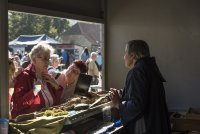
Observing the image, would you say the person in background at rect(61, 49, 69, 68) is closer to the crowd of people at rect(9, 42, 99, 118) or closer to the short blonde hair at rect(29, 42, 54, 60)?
the crowd of people at rect(9, 42, 99, 118)

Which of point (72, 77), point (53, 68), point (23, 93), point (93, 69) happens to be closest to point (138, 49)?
point (72, 77)

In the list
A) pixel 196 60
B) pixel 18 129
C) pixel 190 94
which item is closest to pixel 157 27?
pixel 196 60

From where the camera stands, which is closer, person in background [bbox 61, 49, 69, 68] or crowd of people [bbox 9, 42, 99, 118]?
crowd of people [bbox 9, 42, 99, 118]

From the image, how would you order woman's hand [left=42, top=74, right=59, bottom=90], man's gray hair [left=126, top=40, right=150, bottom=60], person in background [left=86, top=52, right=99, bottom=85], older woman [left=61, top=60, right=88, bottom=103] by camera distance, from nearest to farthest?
man's gray hair [left=126, top=40, right=150, bottom=60]
woman's hand [left=42, top=74, right=59, bottom=90]
older woman [left=61, top=60, right=88, bottom=103]
person in background [left=86, top=52, right=99, bottom=85]

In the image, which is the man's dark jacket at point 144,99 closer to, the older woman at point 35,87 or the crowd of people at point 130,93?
the crowd of people at point 130,93

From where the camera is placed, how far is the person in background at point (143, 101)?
2.58m

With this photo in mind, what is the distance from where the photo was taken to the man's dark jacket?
8.45 feet

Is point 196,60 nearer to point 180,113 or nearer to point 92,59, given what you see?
point 180,113

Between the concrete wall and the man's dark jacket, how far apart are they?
1069 millimetres

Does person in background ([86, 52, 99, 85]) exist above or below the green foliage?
below

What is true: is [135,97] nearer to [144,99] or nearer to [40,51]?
[144,99]

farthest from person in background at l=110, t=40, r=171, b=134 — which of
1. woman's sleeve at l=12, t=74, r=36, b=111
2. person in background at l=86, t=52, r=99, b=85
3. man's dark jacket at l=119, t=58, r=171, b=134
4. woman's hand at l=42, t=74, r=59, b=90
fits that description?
person in background at l=86, t=52, r=99, b=85

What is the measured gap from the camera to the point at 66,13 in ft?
9.62

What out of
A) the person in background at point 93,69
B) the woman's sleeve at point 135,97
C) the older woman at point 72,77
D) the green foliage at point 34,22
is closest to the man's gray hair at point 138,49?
the woman's sleeve at point 135,97
